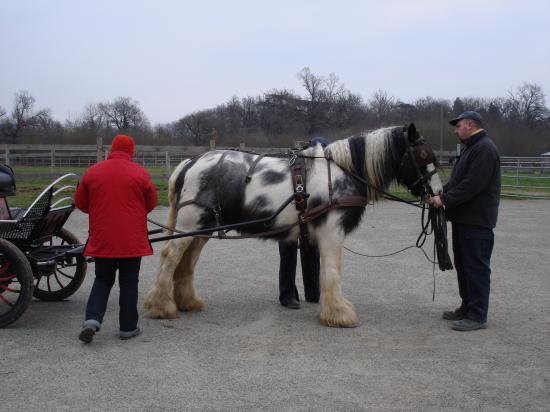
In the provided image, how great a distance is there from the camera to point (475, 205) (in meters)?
5.13

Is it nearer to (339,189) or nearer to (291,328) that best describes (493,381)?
(291,328)

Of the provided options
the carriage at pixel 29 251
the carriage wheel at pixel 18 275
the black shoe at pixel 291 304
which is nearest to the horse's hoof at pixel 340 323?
the black shoe at pixel 291 304

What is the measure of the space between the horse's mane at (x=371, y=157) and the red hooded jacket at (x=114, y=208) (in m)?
2.00

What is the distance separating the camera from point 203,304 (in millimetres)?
5719

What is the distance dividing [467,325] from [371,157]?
185 centimetres

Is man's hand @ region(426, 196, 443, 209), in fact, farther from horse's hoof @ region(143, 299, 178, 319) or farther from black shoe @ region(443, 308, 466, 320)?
horse's hoof @ region(143, 299, 178, 319)

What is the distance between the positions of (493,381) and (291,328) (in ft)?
6.26

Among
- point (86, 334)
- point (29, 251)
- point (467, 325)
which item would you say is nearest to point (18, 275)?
point (29, 251)

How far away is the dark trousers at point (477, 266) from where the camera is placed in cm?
509

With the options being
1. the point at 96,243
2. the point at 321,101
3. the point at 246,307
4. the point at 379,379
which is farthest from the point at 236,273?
the point at 321,101

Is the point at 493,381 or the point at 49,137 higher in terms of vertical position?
the point at 49,137

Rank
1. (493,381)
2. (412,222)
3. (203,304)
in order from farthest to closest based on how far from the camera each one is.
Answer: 1. (412,222)
2. (203,304)
3. (493,381)

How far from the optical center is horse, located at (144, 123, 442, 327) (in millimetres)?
5223

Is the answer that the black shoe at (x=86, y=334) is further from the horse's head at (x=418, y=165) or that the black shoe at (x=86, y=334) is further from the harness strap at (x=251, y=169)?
the horse's head at (x=418, y=165)
